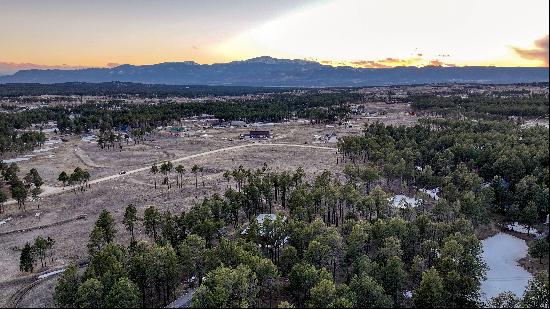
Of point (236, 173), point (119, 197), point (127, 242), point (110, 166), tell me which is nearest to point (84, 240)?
point (127, 242)

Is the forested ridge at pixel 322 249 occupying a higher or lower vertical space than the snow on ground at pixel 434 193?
higher

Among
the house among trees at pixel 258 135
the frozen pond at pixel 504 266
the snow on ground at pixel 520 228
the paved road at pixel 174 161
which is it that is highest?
the house among trees at pixel 258 135

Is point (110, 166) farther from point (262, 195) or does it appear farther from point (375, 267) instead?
point (375, 267)

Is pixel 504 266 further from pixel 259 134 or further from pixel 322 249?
pixel 259 134

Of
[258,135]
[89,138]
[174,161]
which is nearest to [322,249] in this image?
[174,161]

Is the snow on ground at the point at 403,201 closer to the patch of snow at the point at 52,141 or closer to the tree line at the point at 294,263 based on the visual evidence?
the tree line at the point at 294,263

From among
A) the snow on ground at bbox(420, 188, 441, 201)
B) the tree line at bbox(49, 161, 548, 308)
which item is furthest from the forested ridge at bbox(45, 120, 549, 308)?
the snow on ground at bbox(420, 188, 441, 201)

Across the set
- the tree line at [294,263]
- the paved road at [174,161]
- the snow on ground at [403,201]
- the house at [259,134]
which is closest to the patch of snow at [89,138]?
the paved road at [174,161]
